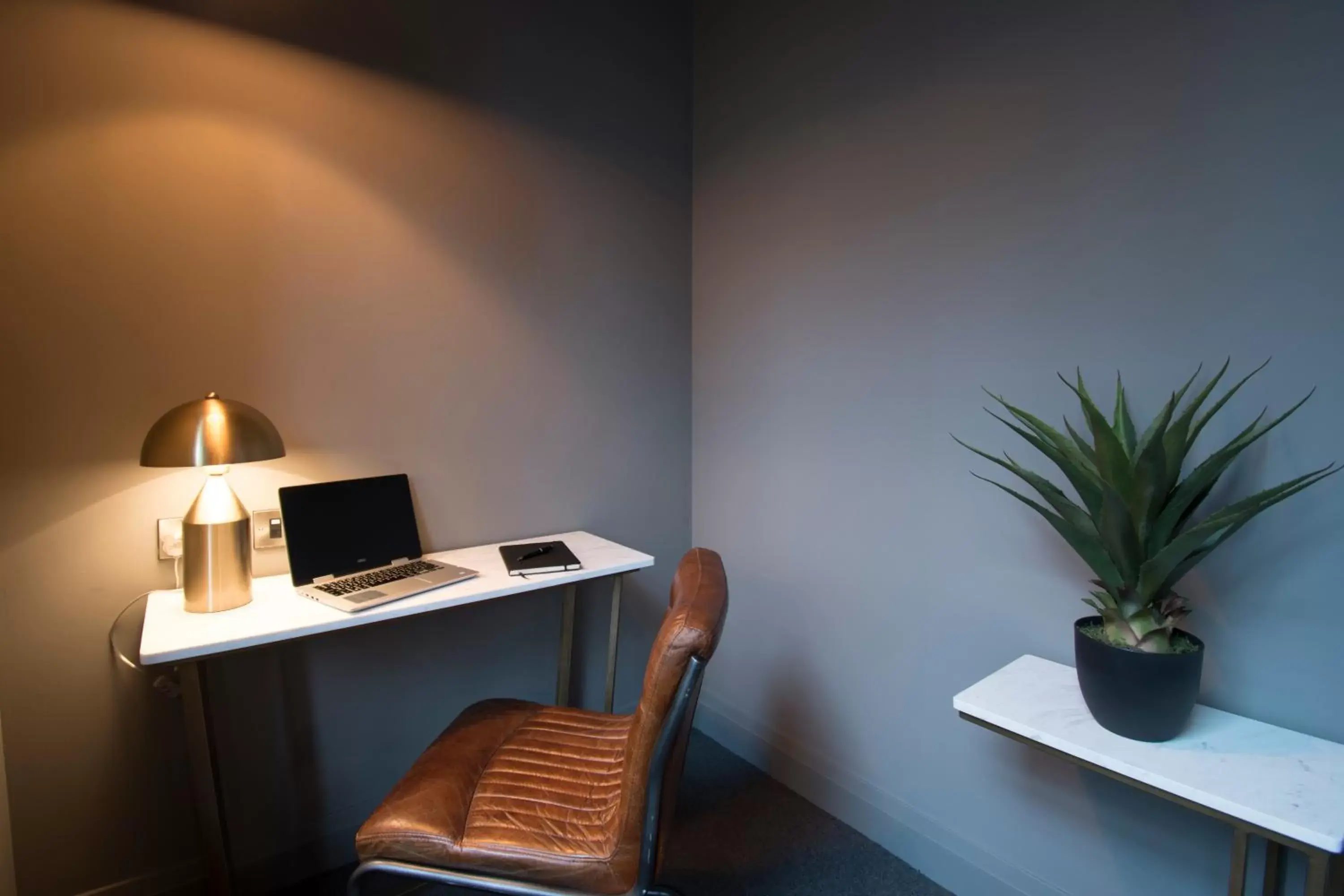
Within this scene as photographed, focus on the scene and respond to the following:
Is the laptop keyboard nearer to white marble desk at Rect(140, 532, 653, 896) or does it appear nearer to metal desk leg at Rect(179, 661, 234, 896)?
white marble desk at Rect(140, 532, 653, 896)

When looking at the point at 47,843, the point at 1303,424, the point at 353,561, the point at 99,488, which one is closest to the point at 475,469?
the point at 353,561

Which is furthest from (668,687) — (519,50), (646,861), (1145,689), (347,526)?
(519,50)

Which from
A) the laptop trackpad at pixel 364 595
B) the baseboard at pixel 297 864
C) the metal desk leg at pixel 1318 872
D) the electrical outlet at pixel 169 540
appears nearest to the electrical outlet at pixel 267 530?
the electrical outlet at pixel 169 540

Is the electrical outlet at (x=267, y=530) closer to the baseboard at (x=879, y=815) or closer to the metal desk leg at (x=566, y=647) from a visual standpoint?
the metal desk leg at (x=566, y=647)

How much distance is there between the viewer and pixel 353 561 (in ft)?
5.83

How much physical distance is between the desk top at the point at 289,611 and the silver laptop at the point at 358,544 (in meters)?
0.04

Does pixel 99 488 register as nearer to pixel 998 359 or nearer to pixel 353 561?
pixel 353 561

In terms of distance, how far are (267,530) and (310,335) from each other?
55 centimetres

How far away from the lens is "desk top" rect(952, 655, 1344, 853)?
96cm

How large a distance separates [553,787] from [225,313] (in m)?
1.45

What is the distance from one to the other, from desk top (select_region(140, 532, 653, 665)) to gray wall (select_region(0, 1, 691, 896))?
0.15 m

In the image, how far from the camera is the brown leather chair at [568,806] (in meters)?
1.11

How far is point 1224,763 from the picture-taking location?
1087 mm

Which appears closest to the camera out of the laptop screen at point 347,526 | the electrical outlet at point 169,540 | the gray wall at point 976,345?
the gray wall at point 976,345
